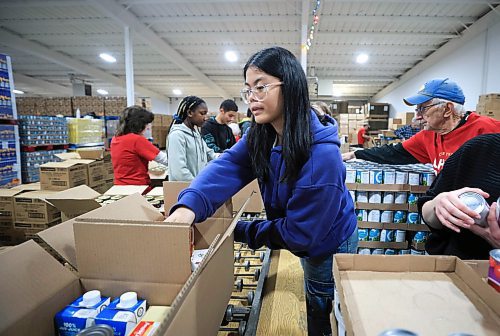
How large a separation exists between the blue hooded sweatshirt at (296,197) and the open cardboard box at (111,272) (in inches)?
7.6

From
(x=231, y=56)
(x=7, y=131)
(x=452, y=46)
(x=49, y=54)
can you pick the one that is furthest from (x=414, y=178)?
(x=49, y=54)

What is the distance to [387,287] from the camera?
703mm

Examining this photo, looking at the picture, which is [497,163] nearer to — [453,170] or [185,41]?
[453,170]

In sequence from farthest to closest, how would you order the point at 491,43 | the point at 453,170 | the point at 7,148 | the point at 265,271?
the point at 491,43 → the point at 7,148 → the point at 265,271 → the point at 453,170

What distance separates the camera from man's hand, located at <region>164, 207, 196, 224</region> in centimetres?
102

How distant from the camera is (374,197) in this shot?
2.77 m

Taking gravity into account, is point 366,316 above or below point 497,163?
below

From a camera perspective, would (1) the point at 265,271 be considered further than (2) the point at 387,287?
Yes

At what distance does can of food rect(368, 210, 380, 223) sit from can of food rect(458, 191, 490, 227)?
2080 millimetres

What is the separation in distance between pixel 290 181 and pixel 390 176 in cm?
201

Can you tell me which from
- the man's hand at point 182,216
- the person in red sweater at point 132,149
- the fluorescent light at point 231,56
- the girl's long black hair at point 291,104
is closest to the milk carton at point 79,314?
the man's hand at point 182,216

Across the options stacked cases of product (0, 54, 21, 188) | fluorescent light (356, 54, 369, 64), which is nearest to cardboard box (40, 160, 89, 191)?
stacked cases of product (0, 54, 21, 188)

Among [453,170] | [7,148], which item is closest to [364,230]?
[453,170]

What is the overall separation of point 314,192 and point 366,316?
1.46ft
